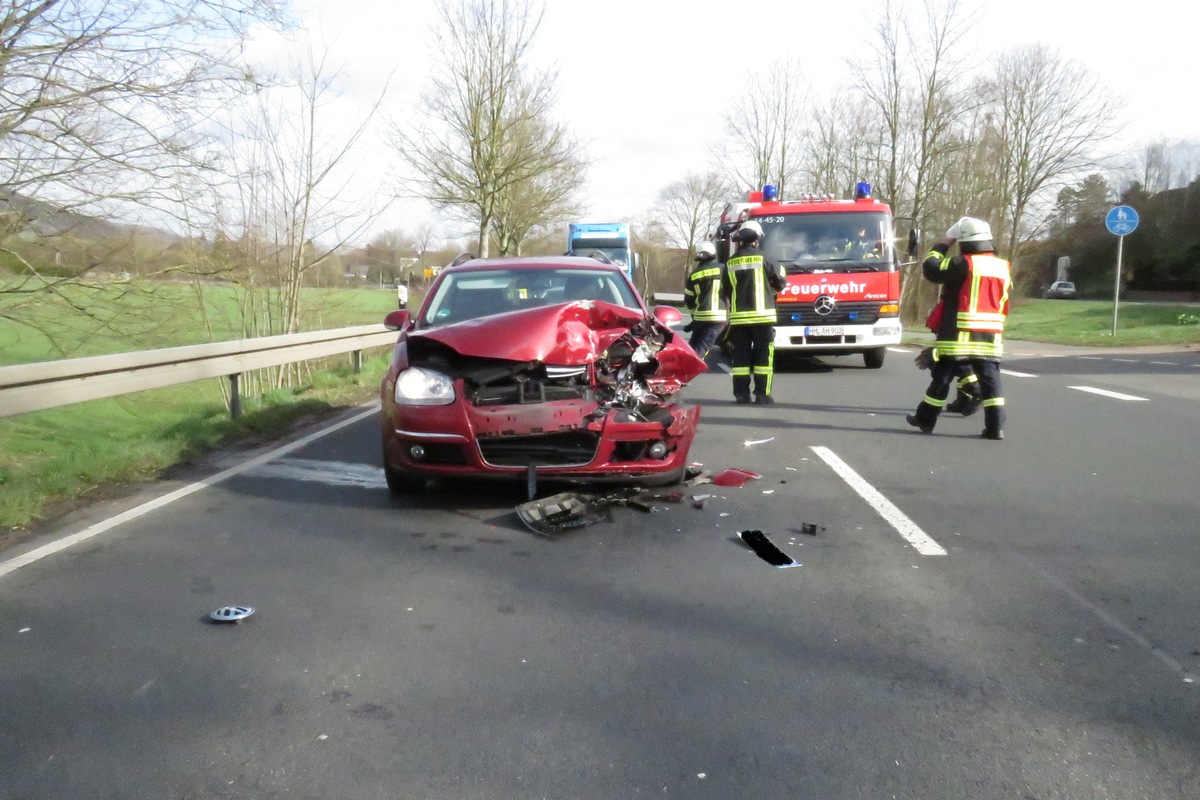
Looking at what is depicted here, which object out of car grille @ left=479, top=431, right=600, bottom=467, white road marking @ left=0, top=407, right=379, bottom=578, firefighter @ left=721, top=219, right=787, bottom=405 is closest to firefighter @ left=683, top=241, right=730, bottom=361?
firefighter @ left=721, top=219, right=787, bottom=405

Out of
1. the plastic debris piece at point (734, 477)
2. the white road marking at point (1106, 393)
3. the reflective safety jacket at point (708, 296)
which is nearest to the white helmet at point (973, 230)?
the plastic debris piece at point (734, 477)

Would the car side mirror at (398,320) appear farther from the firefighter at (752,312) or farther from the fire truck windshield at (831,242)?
the fire truck windshield at (831,242)

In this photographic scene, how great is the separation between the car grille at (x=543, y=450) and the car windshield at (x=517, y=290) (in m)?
1.65

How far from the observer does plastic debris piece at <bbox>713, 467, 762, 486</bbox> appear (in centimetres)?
677

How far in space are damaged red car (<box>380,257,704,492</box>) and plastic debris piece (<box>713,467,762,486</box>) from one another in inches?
23.0

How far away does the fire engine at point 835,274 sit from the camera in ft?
46.8

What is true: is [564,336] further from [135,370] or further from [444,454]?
[135,370]

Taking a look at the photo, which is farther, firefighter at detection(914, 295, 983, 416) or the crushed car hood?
firefighter at detection(914, 295, 983, 416)

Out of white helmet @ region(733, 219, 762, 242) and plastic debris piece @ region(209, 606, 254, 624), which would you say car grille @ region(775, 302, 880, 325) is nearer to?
white helmet @ region(733, 219, 762, 242)

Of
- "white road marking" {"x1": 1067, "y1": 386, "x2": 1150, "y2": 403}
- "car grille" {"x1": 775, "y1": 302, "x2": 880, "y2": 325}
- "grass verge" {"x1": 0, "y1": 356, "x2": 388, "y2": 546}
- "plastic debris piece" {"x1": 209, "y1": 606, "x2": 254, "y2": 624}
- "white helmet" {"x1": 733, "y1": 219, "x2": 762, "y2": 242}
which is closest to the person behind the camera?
"plastic debris piece" {"x1": 209, "y1": 606, "x2": 254, "y2": 624}

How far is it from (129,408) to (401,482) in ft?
32.2

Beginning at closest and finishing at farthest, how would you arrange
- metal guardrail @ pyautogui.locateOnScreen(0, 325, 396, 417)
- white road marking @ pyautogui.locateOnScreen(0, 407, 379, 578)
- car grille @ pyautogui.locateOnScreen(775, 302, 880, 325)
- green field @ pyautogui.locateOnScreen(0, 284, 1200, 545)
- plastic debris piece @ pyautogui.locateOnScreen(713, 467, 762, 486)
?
white road marking @ pyautogui.locateOnScreen(0, 407, 379, 578) → metal guardrail @ pyautogui.locateOnScreen(0, 325, 396, 417) → plastic debris piece @ pyautogui.locateOnScreen(713, 467, 762, 486) → green field @ pyautogui.locateOnScreen(0, 284, 1200, 545) → car grille @ pyautogui.locateOnScreen(775, 302, 880, 325)

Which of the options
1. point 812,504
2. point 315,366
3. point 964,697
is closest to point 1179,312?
point 315,366

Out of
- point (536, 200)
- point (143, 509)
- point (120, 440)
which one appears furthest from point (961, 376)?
point (536, 200)
